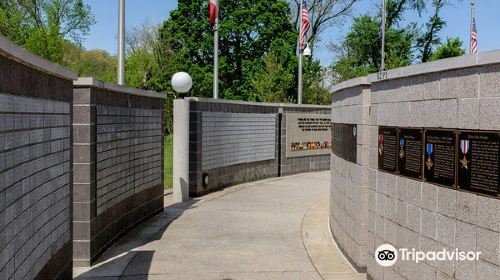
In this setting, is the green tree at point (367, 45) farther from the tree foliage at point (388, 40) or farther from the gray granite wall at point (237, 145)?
the gray granite wall at point (237, 145)

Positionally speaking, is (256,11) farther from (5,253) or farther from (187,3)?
(5,253)

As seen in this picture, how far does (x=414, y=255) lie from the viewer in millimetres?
5766

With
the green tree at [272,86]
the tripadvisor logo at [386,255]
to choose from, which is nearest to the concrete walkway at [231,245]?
the tripadvisor logo at [386,255]

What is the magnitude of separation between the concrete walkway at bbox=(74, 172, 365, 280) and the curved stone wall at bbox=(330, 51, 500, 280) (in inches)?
35.4

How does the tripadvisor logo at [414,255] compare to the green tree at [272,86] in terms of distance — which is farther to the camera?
the green tree at [272,86]

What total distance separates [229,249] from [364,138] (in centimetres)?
304

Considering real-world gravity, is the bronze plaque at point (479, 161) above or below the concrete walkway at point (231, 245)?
above

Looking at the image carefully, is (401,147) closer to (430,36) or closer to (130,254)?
(130,254)

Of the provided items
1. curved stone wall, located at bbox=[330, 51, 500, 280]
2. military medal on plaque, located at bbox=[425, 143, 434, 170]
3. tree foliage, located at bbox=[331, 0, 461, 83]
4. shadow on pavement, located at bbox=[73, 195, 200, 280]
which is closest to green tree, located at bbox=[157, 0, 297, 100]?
tree foliage, located at bbox=[331, 0, 461, 83]

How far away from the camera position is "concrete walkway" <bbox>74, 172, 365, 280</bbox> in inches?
306

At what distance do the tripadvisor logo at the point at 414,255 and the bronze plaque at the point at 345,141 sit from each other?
1.77 m

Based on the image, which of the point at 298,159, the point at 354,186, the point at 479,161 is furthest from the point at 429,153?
the point at 298,159

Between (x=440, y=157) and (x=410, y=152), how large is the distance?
0.69m

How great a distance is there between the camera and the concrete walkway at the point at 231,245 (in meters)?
7.76
